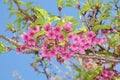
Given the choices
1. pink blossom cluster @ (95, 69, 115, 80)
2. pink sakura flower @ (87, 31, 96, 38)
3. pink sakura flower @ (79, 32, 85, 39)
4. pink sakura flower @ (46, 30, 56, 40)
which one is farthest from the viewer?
pink blossom cluster @ (95, 69, 115, 80)

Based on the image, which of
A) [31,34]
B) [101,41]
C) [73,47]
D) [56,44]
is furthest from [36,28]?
[101,41]

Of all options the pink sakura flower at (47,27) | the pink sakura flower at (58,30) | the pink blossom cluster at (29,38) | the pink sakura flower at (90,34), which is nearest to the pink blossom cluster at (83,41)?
the pink sakura flower at (90,34)

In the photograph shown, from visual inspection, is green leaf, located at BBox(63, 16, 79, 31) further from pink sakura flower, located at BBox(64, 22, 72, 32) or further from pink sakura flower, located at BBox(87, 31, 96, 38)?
pink sakura flower, located at BBox(87, 31, 96, 38)

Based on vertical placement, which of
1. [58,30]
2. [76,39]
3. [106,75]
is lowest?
[106,75]

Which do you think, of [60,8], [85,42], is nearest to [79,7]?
[60,8]

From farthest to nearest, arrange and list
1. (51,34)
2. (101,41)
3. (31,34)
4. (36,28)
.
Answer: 1. (101,41)
2. (31,34)
3. (36,28)
4. (51,34)

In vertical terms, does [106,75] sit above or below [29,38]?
below

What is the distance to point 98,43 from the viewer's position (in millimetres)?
3549

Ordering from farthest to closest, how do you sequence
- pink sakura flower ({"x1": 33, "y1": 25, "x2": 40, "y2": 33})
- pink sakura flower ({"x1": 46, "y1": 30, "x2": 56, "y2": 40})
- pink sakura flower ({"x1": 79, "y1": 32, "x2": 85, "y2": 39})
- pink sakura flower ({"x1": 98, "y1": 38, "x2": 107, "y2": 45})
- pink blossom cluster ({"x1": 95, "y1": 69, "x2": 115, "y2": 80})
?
pink blossom cluster ({"x1": 95, "y1": 69, "x2": 115, "y2": 80}), pink sakura flower ({"x1": 98, "y1": 38, "x2": 107, "y2": 45}), pink sakura flower ({"x1": 79, "y1": 32, "x2": 85, "y2": 39}), pink sakura flower ({"x1": 33, "y1": 25, "x2": 40, "y2": 33}), pink sakura flower ({"x1": 46, "y1": 30, "x2": 56, "y2": 40})

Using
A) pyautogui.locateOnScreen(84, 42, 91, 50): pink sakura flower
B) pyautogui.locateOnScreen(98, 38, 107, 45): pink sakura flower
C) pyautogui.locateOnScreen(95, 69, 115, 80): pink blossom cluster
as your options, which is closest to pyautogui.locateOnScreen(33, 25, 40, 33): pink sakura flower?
pyautogui.locateOnScreen(84, 42, 91, 50): pink sakura flower

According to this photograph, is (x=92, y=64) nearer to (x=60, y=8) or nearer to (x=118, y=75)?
(x=118, y=75)

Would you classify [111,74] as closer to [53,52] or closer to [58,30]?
[53,52]

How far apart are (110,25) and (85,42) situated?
20.7 inches

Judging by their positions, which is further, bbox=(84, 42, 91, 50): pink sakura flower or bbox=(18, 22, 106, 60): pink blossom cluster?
bbox=(84, 42, 91, 50): pink sakura flower
